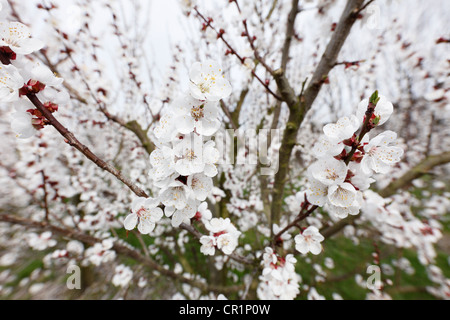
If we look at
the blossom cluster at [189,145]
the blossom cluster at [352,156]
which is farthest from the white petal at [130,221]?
the blossom cluster at [352,156]

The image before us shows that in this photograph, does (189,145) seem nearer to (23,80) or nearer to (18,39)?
(23,80)

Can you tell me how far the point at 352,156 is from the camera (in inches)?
34.3

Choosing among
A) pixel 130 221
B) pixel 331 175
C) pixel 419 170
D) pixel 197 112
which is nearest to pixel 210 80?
pixel 197 112

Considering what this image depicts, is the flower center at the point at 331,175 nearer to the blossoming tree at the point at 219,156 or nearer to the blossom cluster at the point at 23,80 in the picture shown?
the blossoming tree at the point at 219,156

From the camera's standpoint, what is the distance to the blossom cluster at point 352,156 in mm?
836

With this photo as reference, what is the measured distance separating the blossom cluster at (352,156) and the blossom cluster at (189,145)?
50cm

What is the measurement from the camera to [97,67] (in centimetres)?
293

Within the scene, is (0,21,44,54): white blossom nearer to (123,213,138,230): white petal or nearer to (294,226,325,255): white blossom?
(123,213,138,230): white petal

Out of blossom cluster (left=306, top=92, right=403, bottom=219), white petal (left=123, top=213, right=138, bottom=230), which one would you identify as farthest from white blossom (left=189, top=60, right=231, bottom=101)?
white petal (left=123, top=213, right=138, bottom=230)

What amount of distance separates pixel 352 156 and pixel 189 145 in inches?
A: 29.0
